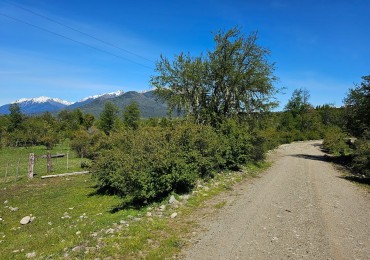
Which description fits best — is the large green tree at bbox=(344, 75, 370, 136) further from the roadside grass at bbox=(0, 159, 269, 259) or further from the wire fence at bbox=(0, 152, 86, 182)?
the wire fence at bbox=(0, 152, 86, 182)

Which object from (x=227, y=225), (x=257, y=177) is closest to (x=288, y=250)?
(x=227, y=225)

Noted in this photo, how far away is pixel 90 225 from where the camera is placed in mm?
10055

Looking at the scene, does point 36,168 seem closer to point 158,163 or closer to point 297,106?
point 158,163

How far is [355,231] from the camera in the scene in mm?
8836

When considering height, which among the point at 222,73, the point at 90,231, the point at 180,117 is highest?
the point at 222,73

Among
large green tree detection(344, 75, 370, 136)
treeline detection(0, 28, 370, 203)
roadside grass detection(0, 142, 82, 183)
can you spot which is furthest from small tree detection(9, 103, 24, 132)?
large green tree detection(344, 75, 370, 136)

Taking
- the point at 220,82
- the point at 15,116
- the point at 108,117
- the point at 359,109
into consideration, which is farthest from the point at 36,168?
the point at 15,116

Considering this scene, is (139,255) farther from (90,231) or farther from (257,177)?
(257,177)

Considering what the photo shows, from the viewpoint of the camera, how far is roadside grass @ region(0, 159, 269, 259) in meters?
7.45

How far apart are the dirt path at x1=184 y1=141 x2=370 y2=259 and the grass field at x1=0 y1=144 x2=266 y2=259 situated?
0.98 m

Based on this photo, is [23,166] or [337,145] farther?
[337,145]

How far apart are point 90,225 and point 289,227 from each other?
22.3ft

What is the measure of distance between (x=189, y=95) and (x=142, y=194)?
Answer: 15802 millimetres

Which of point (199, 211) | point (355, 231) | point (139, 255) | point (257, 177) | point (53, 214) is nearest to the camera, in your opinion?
point (139, 255)
